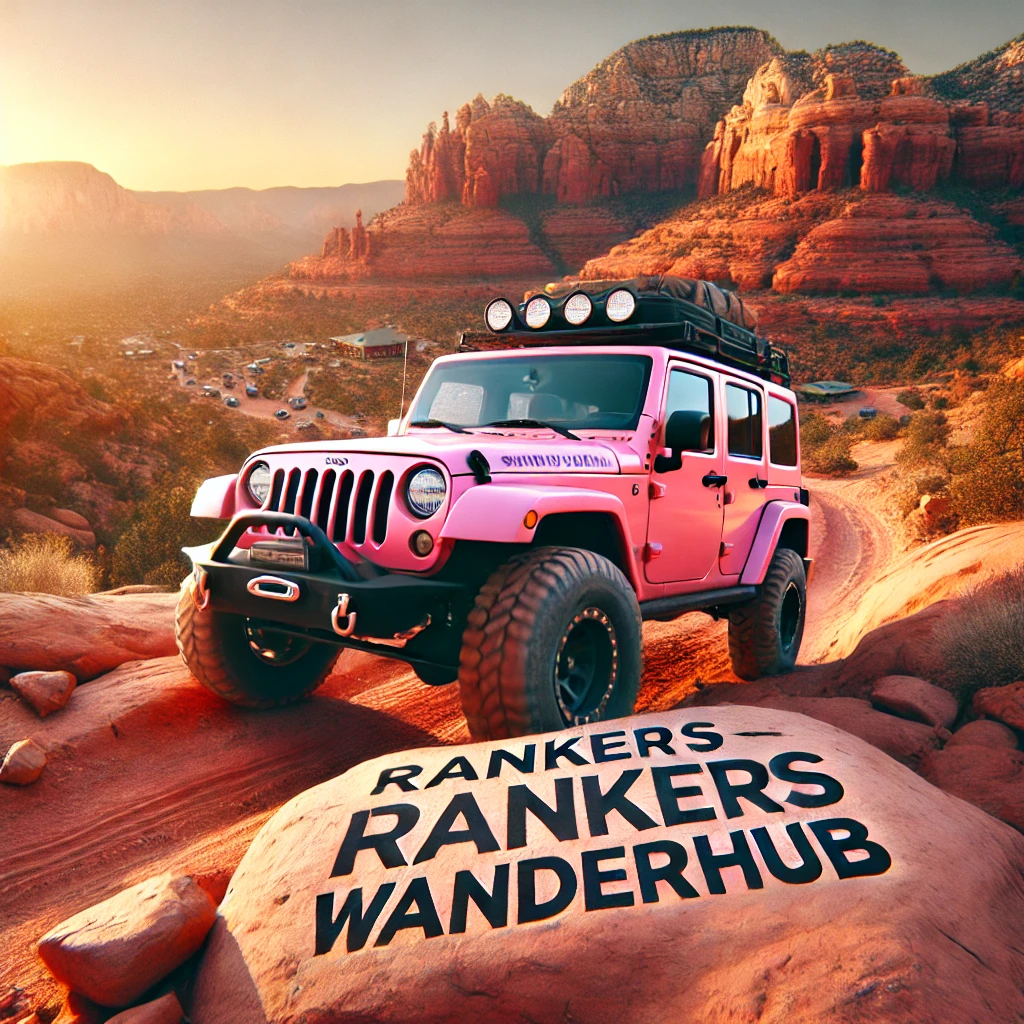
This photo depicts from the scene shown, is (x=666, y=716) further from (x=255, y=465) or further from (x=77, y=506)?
(x=77, y=506)

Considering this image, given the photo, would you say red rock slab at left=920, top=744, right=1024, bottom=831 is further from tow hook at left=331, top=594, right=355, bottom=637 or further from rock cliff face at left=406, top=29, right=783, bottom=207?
rock cliff face at left=406, top=29, right=783, bottom=207

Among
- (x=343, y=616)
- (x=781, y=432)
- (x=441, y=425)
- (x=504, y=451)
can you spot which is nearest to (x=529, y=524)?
(x=504, y=451)

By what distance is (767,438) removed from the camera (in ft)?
20.1

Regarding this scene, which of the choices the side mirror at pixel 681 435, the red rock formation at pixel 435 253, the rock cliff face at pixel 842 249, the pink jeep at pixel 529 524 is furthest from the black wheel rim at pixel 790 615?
the red rock formation at pixel 435 253

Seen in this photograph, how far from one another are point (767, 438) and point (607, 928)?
4792 mm

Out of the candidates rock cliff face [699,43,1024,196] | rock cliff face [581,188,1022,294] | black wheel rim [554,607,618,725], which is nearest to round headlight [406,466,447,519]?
→ black wheel rim [554,607,618,725]

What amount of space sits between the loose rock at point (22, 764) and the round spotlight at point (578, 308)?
3997 millimetres

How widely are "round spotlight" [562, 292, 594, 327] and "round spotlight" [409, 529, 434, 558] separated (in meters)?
2.21

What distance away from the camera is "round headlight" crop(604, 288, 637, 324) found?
4824 millimetres

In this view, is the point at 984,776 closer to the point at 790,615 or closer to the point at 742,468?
the point at 742,468

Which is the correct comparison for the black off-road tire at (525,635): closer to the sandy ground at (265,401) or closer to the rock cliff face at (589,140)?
the sandy ground at (265,401)

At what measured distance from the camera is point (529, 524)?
3.34 metres

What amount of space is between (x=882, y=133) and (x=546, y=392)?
239 ft

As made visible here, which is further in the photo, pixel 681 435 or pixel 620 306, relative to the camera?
pixel 620 306
